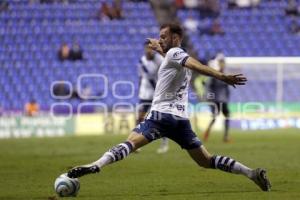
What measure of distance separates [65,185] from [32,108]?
1792 centimetres

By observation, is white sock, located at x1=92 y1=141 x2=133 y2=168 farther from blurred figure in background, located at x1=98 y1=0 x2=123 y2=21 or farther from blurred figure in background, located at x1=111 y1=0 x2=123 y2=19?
blurred figure in background, located at x1=111 y1=0 x2=123 y2=19

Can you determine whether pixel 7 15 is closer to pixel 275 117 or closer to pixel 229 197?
pixel 275 117

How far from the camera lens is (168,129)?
9859mm

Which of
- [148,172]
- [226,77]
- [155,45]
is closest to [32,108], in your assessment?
[148,172]

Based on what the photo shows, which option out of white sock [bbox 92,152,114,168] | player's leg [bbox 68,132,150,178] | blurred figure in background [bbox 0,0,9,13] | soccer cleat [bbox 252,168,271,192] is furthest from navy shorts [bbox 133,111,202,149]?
blurred figure in background [bbox 0,0,9,13]

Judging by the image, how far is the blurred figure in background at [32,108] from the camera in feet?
86.8

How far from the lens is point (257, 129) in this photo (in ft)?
90.3

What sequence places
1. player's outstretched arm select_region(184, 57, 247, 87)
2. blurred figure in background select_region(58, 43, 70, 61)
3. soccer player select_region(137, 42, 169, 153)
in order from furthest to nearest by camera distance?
blurred figure in background select_region(58, 43, 70, 61) → soccer player select_region(137, 42, 169, 153) → player's outstretched arm select_region(184, 57, 247, 87)

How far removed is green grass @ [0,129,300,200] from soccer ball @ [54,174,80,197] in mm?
286

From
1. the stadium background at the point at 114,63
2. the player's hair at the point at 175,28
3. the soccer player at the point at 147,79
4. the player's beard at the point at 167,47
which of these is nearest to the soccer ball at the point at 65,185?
the player's beard at the point at 167,47

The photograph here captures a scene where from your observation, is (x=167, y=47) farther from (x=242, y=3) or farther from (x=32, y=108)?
(x=242, y=3)

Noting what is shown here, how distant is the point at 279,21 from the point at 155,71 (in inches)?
635

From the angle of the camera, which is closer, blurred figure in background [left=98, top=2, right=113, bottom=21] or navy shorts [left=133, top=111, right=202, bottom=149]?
navy shorts [left=133, top=111, right=202, bottom=149]

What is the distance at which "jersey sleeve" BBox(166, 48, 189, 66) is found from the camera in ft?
30.9
